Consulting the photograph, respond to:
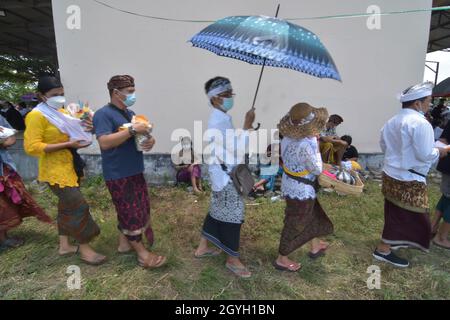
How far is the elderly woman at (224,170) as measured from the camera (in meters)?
2.43

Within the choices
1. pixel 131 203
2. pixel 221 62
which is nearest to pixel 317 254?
pixel 131 203

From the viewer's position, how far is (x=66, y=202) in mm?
2711

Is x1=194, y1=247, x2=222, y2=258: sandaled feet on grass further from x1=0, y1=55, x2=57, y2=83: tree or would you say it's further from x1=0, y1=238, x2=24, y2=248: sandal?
x1=0, y1=55, x2=57, y2=83: tree

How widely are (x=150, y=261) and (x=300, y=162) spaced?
1.64 metres

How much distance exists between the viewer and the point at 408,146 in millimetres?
2580

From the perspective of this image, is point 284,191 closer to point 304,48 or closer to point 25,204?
point 304,48

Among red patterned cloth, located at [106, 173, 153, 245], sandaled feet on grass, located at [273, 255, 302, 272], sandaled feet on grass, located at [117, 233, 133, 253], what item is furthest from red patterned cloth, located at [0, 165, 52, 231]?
sandaled feet on grass, located at [273, 255, 302, 272]

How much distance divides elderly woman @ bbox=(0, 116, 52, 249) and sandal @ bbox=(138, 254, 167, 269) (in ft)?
4.74

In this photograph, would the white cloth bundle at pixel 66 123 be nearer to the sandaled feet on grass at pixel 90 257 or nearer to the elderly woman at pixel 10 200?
the elderly woman at pixel 10 200

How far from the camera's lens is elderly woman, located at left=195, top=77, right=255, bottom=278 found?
243 centimetres

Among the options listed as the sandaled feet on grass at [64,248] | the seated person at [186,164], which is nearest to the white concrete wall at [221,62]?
the seated person at [186,164]

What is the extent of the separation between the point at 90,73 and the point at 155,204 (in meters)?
2.54

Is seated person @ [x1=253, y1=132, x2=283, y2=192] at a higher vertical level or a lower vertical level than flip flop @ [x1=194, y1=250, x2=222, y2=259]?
higher
